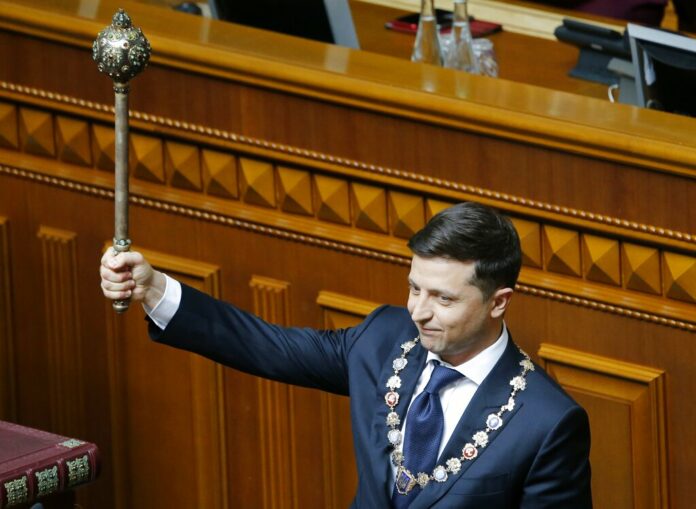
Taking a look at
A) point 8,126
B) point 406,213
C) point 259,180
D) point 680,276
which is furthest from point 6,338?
point 680,276

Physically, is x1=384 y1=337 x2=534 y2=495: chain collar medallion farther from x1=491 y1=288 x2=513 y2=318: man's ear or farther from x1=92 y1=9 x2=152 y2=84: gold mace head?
x1=92 y1=9 x2=152 y2=84: gold mace head

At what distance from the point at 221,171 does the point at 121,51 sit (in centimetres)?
85

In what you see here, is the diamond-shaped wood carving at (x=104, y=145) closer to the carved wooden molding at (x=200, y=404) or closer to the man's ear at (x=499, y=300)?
the carved wooden molding at (x=200, y=404)

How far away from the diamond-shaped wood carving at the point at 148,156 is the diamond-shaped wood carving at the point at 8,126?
0.93 feet

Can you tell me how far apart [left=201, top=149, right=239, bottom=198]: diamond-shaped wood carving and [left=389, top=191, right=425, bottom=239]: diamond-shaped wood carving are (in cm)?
33

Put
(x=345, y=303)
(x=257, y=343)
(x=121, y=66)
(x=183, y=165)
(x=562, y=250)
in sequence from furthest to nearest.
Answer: (x=183, y=165), (x=345, y=303), (x=562, y=250), (x=257, y=343), (x=121, y=66)

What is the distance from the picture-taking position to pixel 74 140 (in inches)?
141

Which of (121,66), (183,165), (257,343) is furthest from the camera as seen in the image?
(183,165)

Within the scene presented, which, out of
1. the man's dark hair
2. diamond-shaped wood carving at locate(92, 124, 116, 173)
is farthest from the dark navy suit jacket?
diamond-shaped wood carving at locate(92, 124, 116, 173)

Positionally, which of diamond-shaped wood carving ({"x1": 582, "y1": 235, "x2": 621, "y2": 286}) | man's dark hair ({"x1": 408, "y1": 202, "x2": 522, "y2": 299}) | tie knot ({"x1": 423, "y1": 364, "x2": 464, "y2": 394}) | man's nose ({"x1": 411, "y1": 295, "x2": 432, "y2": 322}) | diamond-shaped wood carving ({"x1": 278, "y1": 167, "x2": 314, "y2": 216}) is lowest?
tie knot ({"x1": 423, "y1": 364, "x2": 464, "y2": 394})

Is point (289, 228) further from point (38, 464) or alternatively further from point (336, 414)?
point (38, 464)

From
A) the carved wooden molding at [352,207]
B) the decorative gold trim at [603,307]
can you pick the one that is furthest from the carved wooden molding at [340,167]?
the decorative gold trim at [603,307]

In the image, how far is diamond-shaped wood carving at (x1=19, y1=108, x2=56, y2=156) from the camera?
11.8ft

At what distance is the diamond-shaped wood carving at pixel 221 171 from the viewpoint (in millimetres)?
3418
